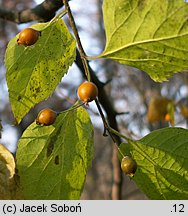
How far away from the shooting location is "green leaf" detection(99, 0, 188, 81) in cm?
68

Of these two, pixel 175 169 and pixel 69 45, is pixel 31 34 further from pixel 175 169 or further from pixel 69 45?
pixel 175 169

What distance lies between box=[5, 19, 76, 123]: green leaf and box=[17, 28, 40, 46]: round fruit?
0.03 metres

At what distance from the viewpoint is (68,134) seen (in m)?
0.81

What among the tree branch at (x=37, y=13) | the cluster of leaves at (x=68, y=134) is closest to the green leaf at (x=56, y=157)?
the cluster of leaves at (x=68, y=134)

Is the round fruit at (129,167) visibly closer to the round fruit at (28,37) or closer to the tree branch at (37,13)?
the round fruit at (28,37)

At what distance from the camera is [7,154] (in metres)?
0.80

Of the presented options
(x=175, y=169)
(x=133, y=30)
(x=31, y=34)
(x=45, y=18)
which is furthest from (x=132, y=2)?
(x=45, y=18)

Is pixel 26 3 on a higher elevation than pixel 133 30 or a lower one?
higher

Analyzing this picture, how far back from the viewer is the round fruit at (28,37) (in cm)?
74

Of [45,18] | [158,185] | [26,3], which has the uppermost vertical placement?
[26,3]

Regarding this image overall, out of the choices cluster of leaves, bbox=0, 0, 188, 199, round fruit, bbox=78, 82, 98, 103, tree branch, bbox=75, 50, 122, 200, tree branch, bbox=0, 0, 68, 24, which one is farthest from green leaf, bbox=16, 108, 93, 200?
tree branch, bbox=0, 0, 68, 24

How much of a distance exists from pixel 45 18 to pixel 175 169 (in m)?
0.64

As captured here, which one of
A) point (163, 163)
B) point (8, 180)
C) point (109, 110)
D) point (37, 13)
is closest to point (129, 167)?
point (163, 163)

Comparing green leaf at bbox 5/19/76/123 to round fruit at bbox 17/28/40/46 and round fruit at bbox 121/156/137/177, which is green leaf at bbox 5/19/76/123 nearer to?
round fruit at bbox 17/28/40/46
